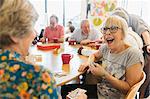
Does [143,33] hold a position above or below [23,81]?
above

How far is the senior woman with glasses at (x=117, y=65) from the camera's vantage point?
2.10 m

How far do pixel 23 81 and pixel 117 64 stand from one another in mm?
1317

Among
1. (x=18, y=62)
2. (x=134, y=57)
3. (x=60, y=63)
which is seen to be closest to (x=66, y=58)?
(x=60, y=63)

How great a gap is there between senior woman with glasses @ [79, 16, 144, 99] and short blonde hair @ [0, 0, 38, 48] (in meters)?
1.20


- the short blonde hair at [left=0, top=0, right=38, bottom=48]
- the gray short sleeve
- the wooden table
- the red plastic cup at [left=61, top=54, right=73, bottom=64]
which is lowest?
the wooden table

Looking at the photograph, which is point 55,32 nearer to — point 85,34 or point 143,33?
point 85,34

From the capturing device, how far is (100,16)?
6.19 m

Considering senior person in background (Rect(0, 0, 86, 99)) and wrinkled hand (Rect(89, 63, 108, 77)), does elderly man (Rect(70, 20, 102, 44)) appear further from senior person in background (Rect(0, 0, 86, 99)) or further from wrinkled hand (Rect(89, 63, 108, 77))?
senior person in background (Rect(0, 0, 86, 99))

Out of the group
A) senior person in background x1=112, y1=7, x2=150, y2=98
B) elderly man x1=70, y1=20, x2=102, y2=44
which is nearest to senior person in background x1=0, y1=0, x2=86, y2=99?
senior person in background x1=112, y1=7, x2=150, y2=98

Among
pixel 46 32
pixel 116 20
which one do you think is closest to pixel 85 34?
pixel 46 32

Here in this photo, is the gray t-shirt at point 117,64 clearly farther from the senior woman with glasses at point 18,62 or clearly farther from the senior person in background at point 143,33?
the senior woman with glasses at point 18,62

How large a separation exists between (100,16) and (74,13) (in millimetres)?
1235

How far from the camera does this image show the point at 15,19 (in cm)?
106

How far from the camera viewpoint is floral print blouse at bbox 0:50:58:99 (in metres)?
1.02
